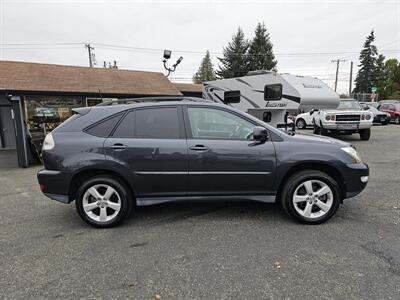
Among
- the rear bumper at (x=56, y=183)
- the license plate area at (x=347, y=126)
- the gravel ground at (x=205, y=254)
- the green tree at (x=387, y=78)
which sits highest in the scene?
the green tree at (x=387, y=78)

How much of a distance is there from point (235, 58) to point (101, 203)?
36.3 m

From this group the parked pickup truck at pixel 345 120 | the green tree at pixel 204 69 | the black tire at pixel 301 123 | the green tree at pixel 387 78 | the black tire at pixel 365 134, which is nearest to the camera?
the parked pickup truck at pixel 345 120

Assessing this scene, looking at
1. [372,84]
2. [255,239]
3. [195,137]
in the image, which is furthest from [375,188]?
[372,84]

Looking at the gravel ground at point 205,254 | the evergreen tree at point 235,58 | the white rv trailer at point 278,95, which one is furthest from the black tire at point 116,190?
the evergreen tree at point 235,58

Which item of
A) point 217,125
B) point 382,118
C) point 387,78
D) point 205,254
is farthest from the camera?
point 387,78

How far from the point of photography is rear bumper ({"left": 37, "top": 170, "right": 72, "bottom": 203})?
3.80m

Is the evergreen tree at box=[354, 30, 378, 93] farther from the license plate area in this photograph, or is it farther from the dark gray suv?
the dark gray suv

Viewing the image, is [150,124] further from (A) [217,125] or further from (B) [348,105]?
(B) [348,105]

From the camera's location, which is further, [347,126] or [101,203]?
[347,126]

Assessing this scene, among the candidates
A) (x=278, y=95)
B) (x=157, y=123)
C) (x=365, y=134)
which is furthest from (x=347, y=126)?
(x=157, y=123)

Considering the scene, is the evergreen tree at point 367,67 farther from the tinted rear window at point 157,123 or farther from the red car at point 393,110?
the tinted rear window at point 157,123

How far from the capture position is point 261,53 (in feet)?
121

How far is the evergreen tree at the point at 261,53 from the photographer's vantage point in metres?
37.0

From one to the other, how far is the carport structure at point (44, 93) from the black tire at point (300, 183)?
8551 mm
